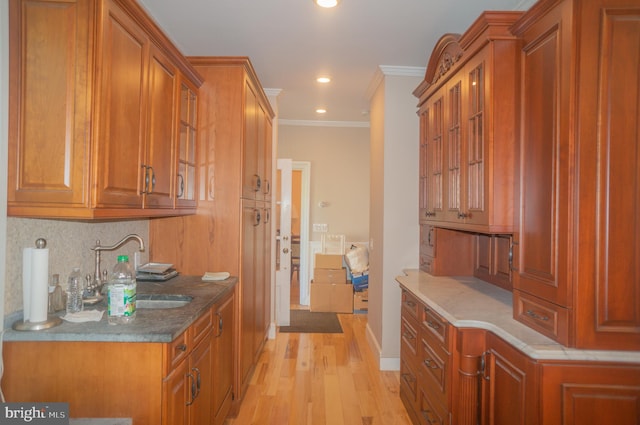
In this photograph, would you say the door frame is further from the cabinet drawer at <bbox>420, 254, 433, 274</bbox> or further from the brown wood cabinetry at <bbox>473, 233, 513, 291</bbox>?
the brown wood cabinetry at <bbox>473, 233, 513, 291</bbox>

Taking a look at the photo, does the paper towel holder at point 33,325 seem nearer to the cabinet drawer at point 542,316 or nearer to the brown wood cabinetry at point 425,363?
the brown wood cabinetry at point 425,363

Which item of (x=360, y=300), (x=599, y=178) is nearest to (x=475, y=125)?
(x=599, y=178)

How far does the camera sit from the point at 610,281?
150 cm

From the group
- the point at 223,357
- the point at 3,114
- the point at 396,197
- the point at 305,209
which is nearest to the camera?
the point at 3,114

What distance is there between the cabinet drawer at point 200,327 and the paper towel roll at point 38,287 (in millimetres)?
602

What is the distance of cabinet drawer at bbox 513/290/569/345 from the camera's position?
156 centimetres

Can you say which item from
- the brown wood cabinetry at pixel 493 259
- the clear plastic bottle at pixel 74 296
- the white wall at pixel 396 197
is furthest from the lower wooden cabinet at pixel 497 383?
the clear plastic bottle at pixel 74 296

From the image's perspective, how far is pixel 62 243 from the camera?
1982mm

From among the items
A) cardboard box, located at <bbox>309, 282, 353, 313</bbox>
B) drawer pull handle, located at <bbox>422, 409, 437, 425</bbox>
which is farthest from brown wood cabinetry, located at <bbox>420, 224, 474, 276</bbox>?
cardboard box, located at <bbox>309, 282, 353, 313</bbox>

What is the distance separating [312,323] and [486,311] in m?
3.20

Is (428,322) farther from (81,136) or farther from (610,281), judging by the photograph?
(81,136)

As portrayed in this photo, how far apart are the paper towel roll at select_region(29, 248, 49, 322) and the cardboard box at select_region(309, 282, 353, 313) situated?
4.06 m

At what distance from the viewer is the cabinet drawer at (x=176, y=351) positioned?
1596 mm

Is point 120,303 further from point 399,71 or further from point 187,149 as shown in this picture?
point 399,71
